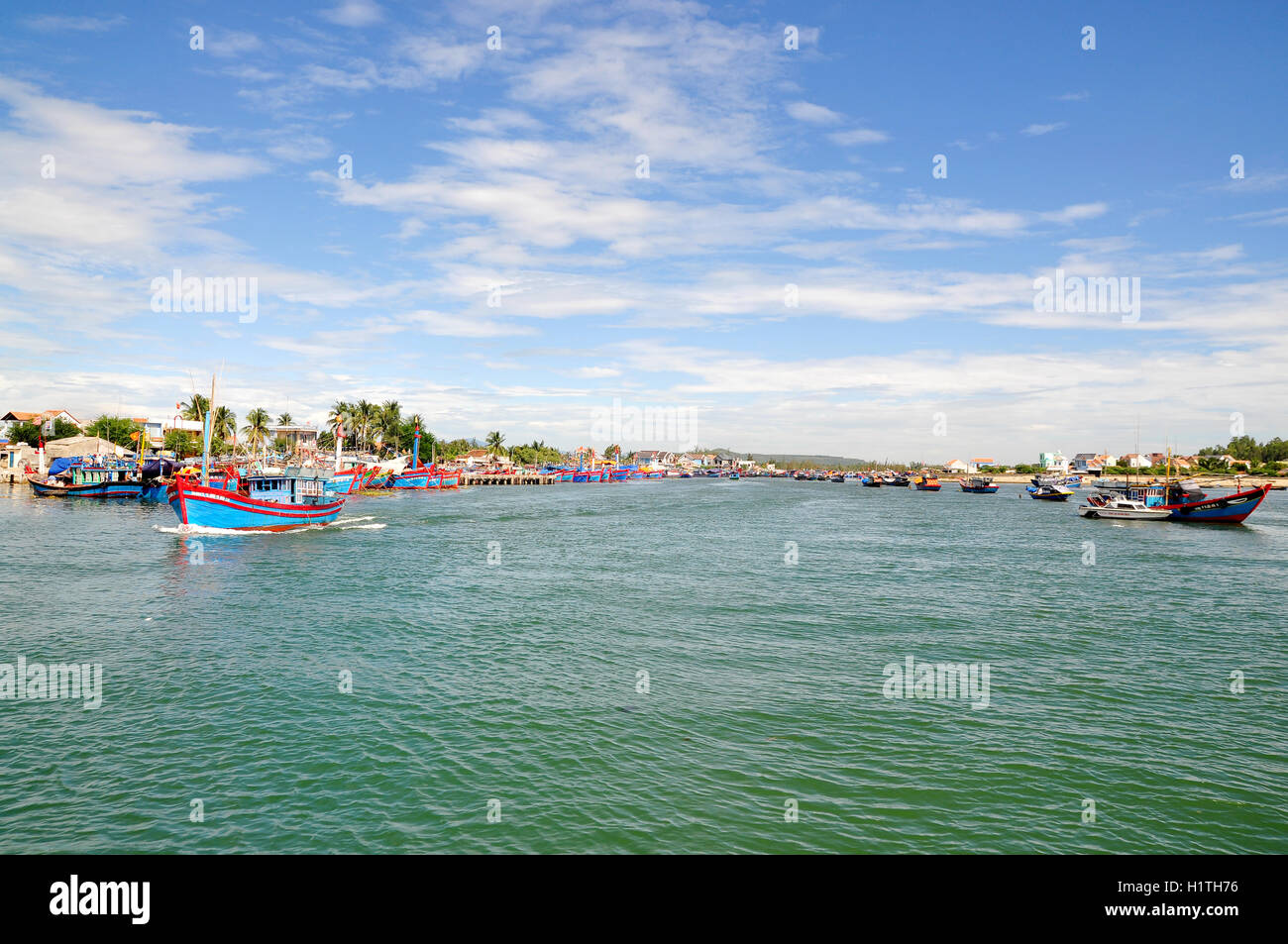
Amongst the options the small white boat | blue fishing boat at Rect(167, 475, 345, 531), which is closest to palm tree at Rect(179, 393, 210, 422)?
blue fishing boat at Rect(167, 475, 345, 531)

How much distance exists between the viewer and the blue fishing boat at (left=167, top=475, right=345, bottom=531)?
5369 cm

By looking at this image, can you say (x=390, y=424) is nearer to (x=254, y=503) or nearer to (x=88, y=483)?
(x=88, y=483)

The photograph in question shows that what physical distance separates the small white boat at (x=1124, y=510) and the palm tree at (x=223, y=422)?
139322 millimetres

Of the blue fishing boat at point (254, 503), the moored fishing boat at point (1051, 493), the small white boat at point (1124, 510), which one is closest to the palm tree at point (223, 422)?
the blue fishing boat at point (254, 503)

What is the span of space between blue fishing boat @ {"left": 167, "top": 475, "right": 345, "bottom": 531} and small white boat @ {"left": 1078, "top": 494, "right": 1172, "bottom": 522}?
8705 cm

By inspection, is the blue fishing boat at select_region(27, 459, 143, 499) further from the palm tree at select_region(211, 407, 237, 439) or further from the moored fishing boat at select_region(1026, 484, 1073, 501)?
the moored fishing boat at select_region(1026, 484, 1073, 501)

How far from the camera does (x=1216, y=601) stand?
35.2 meters

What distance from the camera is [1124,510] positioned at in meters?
84.6

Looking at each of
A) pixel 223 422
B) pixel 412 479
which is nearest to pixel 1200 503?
pixel 412 479

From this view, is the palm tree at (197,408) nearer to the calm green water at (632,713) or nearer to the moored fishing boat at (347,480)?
the moored fishing boat at (347,480)

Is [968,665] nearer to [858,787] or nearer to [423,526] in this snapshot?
[858,787]

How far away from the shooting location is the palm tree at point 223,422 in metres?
134

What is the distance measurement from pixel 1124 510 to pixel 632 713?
8753 centimetres
